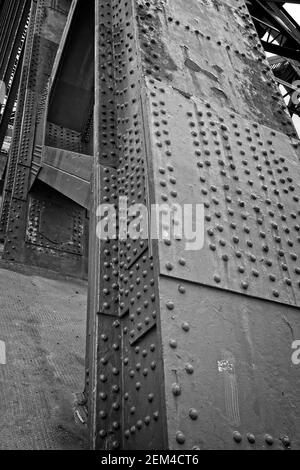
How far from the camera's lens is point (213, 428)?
1.79 meters

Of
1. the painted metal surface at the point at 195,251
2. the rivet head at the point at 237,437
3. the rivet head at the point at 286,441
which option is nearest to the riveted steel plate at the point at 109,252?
the painted metal surface at the point at 195,251

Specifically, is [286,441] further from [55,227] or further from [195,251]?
A: [55,227]

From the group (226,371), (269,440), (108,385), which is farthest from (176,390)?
(108,385)

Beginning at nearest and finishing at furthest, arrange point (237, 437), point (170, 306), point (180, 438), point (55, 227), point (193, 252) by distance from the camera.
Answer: point (180, 438), point (237, 437), point (170, 306), point (193, 252), point (55, 227)

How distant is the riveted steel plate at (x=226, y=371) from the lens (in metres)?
1.79

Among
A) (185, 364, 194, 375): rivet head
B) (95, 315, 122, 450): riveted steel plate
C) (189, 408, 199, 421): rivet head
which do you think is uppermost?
(185, 364, 194, 375): rivet head

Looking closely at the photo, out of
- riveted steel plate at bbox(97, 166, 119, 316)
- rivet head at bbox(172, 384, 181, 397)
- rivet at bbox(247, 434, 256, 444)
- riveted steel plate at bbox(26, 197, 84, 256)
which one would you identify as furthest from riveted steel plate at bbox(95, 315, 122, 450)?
riveted steel plate at bbox(26, 197, 84, 256)

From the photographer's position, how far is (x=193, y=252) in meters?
2.29

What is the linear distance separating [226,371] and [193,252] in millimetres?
689

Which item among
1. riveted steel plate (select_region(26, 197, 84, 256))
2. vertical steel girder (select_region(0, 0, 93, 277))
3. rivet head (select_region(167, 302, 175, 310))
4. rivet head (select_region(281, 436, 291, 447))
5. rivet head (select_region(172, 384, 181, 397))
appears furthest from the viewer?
riveted steel plate (select_region(26, 197, 84, 256))

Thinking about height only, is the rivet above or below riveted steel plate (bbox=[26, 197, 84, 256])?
above

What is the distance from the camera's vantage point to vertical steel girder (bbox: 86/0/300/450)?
1.92m

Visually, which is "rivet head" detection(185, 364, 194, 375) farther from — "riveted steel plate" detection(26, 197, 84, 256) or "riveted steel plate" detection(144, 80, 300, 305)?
"riveted steel plate" detection(26, 197, 84, 256)
